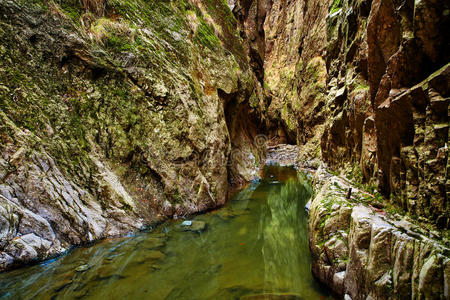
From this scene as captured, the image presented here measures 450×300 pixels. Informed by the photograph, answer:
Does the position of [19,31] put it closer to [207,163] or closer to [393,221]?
[207,163]

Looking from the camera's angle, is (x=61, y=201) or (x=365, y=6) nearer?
(x=61, y=201)

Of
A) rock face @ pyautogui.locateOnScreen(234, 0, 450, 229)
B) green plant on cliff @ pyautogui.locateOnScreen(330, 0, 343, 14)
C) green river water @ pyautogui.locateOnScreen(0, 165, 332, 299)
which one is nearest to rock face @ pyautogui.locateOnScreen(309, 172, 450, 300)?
rock face @ pyautogui.locateOnScreen(234, 0, 450, 229)

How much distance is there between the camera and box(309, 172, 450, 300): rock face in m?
2.55

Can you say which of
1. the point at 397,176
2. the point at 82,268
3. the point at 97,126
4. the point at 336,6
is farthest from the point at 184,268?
the point at 336,6

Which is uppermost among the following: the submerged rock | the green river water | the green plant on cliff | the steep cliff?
the green plant on cliff

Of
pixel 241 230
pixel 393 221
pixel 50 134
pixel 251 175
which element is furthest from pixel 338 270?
pixel 251 175

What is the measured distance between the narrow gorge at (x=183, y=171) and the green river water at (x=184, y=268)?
0.13 ft

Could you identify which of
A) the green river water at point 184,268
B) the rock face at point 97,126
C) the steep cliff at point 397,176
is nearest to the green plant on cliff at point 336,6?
the steep cliff at point 397,176

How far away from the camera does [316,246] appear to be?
4.81 m

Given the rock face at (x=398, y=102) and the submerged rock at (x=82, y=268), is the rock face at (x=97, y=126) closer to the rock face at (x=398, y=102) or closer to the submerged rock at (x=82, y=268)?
the submerged rock at (x=82, y=268)

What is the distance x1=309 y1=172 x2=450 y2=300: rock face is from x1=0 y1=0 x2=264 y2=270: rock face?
4.90 meters

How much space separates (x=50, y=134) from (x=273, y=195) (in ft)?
33.7

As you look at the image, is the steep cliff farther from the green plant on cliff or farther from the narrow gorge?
the green plant on cliff

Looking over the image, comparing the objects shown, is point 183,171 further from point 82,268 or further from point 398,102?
point 398,102
